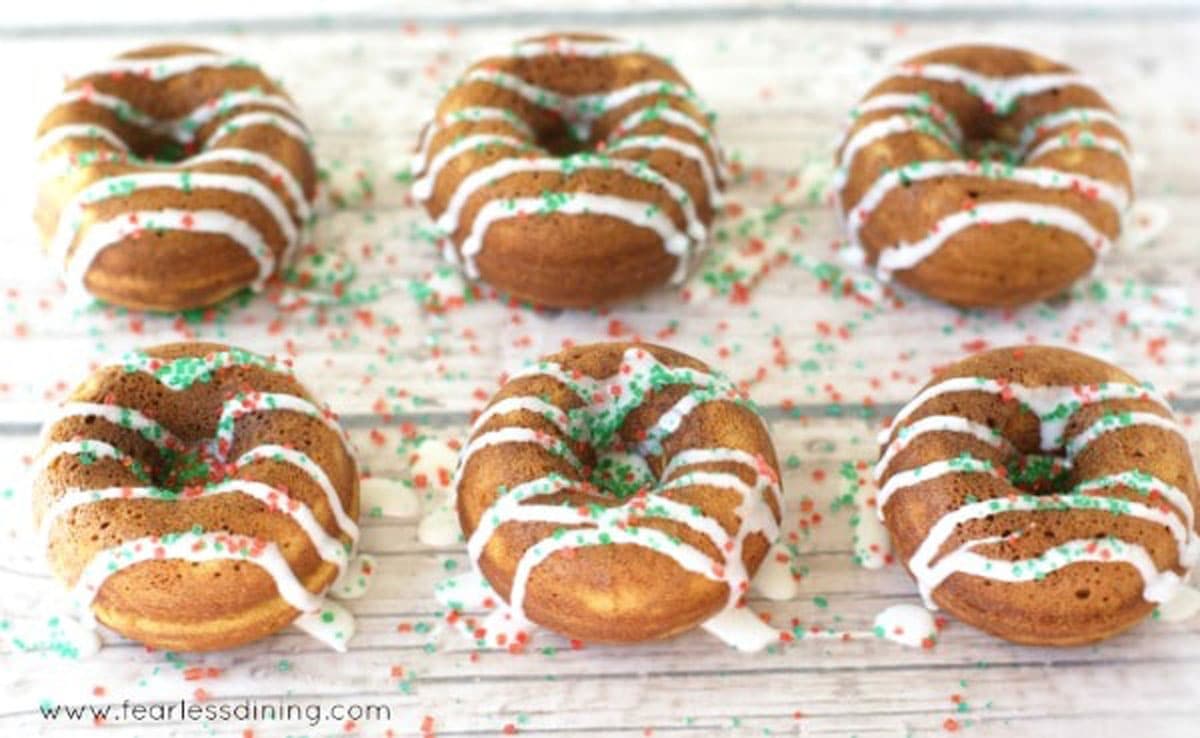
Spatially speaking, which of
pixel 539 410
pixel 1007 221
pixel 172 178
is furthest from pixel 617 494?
pixel 172 178

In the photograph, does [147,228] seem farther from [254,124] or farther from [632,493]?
[632,493]

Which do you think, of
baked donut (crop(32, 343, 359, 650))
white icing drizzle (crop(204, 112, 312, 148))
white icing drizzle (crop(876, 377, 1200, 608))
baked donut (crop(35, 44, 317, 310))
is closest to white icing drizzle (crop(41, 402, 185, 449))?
baked donut (crop(32, 343, 359, 650))

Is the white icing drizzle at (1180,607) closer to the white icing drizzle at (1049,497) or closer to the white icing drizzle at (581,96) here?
the white icing drizzle at (1049,497)

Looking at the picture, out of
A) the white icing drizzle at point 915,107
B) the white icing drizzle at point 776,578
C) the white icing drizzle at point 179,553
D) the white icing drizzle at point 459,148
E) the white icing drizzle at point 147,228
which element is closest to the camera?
the white icing drizzle at point 179,553

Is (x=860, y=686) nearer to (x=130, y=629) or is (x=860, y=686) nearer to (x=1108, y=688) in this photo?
(x=1108, y=688)

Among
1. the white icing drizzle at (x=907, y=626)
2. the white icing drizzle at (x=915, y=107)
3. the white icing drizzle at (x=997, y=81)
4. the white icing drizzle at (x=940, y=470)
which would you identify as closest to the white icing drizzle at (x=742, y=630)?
the white icing drizzle at (x=907, y=626)

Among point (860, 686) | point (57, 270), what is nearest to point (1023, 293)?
point (860, 686)
